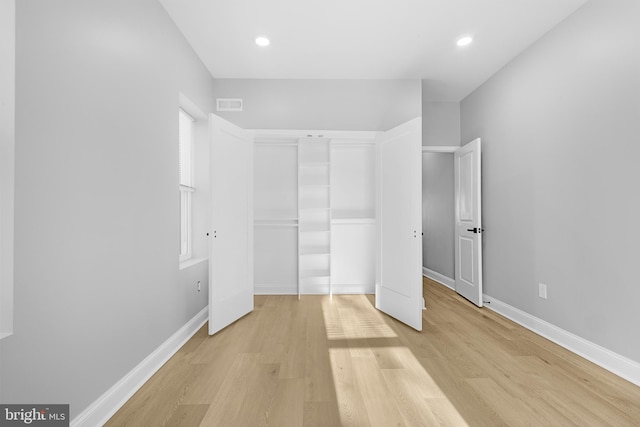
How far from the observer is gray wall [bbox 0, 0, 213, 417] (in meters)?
1.30

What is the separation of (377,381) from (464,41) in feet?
10.9

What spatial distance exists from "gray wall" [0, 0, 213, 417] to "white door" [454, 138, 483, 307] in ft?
11.7

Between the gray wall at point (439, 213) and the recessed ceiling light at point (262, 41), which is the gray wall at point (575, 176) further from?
the recessed ceiling light at point (262, 41)

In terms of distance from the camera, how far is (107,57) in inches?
71.4

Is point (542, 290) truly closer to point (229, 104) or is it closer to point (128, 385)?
point (128, 385)

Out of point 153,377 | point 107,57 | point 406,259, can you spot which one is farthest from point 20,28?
point 406,259

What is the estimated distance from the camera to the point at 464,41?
122 inches

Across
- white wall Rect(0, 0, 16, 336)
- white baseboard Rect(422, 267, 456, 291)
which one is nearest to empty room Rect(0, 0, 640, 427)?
white wall Rect(0, 0, 16, 336)

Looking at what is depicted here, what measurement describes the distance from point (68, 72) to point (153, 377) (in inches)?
80.3

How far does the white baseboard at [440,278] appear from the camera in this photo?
4806 mm

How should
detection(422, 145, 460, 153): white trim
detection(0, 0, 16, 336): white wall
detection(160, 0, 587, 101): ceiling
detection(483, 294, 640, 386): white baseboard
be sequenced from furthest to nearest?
detection(422, 145, 460, 153): white trim < detection(160, 0, 587, 101): ceiling < detection(483, 294, 640, 386): white baseboard < detection(0, 0, 16, 336): white wall

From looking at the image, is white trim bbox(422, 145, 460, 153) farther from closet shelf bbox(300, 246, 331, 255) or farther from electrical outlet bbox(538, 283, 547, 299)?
electrical outlet bbox(538, 283, 547, 299)

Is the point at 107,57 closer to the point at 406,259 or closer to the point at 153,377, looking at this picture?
the point at 153,377

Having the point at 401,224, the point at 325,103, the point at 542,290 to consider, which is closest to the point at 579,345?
the point at 542,290
